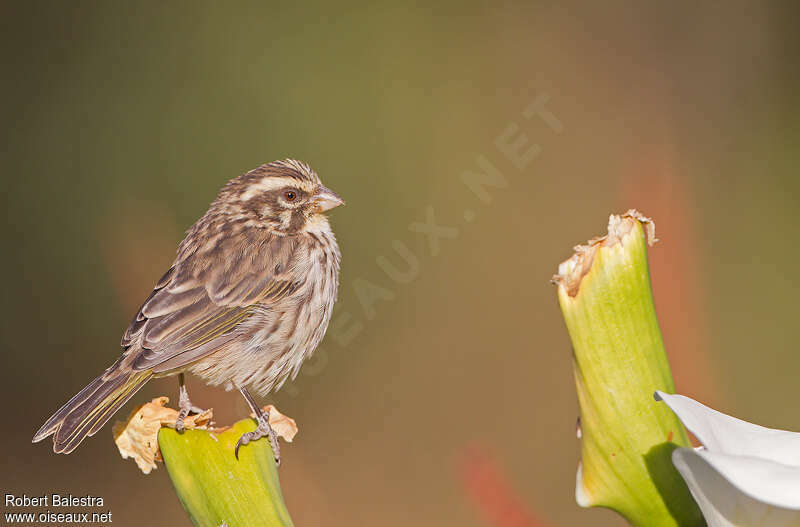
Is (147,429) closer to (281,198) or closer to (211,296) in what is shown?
(211,296)

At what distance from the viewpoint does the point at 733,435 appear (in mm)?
659

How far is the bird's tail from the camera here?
1.35 metres

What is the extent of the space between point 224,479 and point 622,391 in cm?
41

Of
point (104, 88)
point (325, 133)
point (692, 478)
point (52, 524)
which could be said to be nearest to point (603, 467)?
point (692, 478)

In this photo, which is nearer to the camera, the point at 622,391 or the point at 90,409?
the point at 622,391

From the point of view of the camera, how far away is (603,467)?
29.3 inches

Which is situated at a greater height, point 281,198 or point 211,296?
point 281,198

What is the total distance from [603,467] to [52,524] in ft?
4.06

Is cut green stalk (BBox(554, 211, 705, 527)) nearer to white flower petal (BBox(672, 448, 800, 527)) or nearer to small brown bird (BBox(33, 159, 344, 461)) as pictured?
white flower petal (BBox(672, 448, 800, 527))
